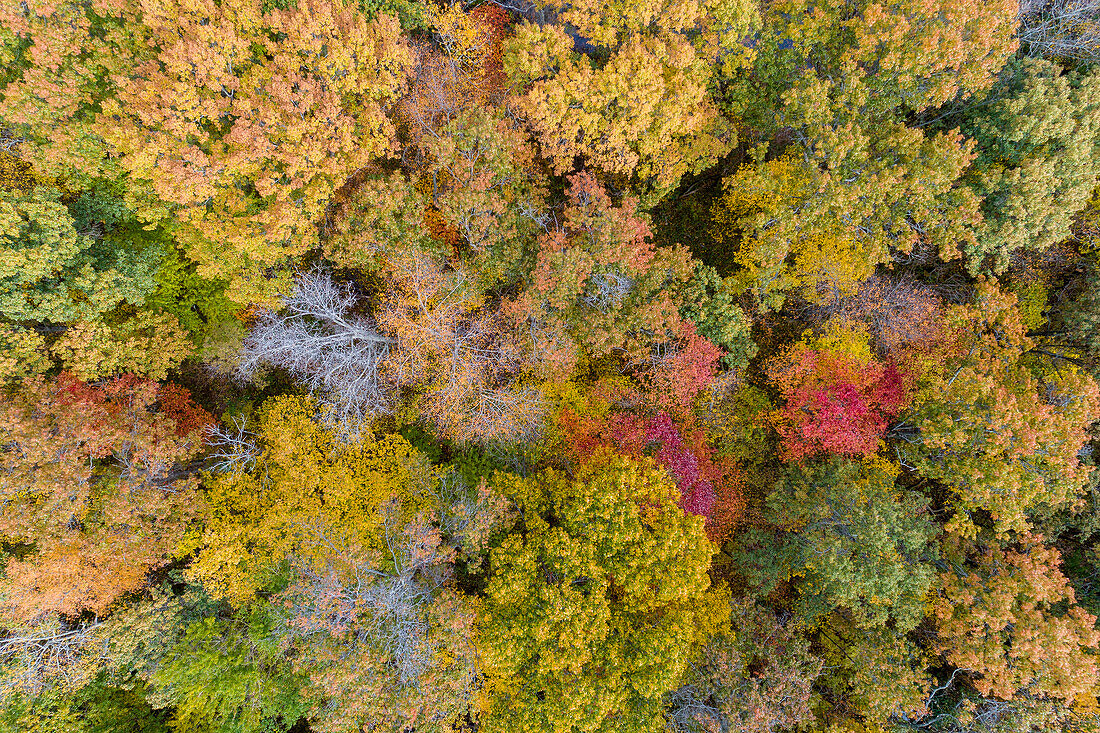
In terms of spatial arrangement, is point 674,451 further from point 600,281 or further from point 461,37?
point 461,37

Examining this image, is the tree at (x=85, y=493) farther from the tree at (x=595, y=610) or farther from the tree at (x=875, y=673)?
the tree at (x=875, y=673)

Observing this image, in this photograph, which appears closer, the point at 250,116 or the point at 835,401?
the point at 250,116

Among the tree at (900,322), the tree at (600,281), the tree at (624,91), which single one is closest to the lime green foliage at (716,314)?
the tree at (600,281)

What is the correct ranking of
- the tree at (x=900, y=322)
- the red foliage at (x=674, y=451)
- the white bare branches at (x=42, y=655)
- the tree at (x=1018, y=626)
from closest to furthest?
the tree at (x=1018, y=626) → the white bare branches at (x=42, y=655) → the red foliage at (x=674, y=451) → the tree at (x=900, y=322)

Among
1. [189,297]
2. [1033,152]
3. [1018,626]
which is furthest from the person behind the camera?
[189,297]

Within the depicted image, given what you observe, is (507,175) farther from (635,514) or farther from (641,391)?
(635,514)

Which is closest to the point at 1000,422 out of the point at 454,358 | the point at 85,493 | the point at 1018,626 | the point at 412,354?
the point at 1018,626

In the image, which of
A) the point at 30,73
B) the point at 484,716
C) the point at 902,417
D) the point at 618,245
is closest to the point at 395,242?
the point at 618,245
